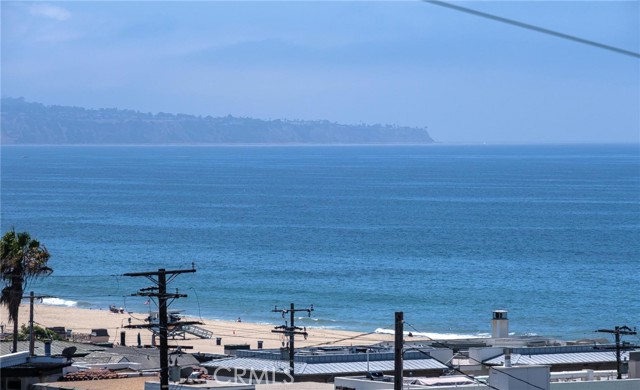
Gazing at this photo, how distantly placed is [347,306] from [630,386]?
6774cm

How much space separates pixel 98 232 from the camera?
542ft

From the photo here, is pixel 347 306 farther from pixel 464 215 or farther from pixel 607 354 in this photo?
pixel 464 215

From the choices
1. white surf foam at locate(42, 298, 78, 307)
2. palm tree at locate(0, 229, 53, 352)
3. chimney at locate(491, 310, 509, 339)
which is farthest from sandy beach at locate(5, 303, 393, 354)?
palm tree at locate(0, 229, 53, 352)

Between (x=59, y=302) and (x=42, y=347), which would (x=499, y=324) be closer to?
(x=42, y=347)

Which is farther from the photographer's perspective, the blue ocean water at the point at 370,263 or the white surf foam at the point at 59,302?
the white surf foam at the point at 59,302

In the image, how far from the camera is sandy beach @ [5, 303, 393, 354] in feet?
256

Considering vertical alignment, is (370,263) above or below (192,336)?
above

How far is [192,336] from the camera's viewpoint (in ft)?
268

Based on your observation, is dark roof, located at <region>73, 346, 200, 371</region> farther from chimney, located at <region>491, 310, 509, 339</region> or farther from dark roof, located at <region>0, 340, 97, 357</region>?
chimney, located at <region>491, 310, 509, 339</region>

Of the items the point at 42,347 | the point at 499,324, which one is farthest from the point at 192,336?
the point at 499,324

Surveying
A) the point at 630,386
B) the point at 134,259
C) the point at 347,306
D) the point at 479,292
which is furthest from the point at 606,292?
the point at 630,386

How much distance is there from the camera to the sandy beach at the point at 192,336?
78.0 m

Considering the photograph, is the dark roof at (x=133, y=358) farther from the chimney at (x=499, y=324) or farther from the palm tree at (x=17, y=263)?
the chimney at (x=499, y=324)

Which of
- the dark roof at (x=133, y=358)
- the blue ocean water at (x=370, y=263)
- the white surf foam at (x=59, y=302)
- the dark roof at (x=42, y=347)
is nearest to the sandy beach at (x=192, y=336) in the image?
the white surf foam at (x=59, y=302)
